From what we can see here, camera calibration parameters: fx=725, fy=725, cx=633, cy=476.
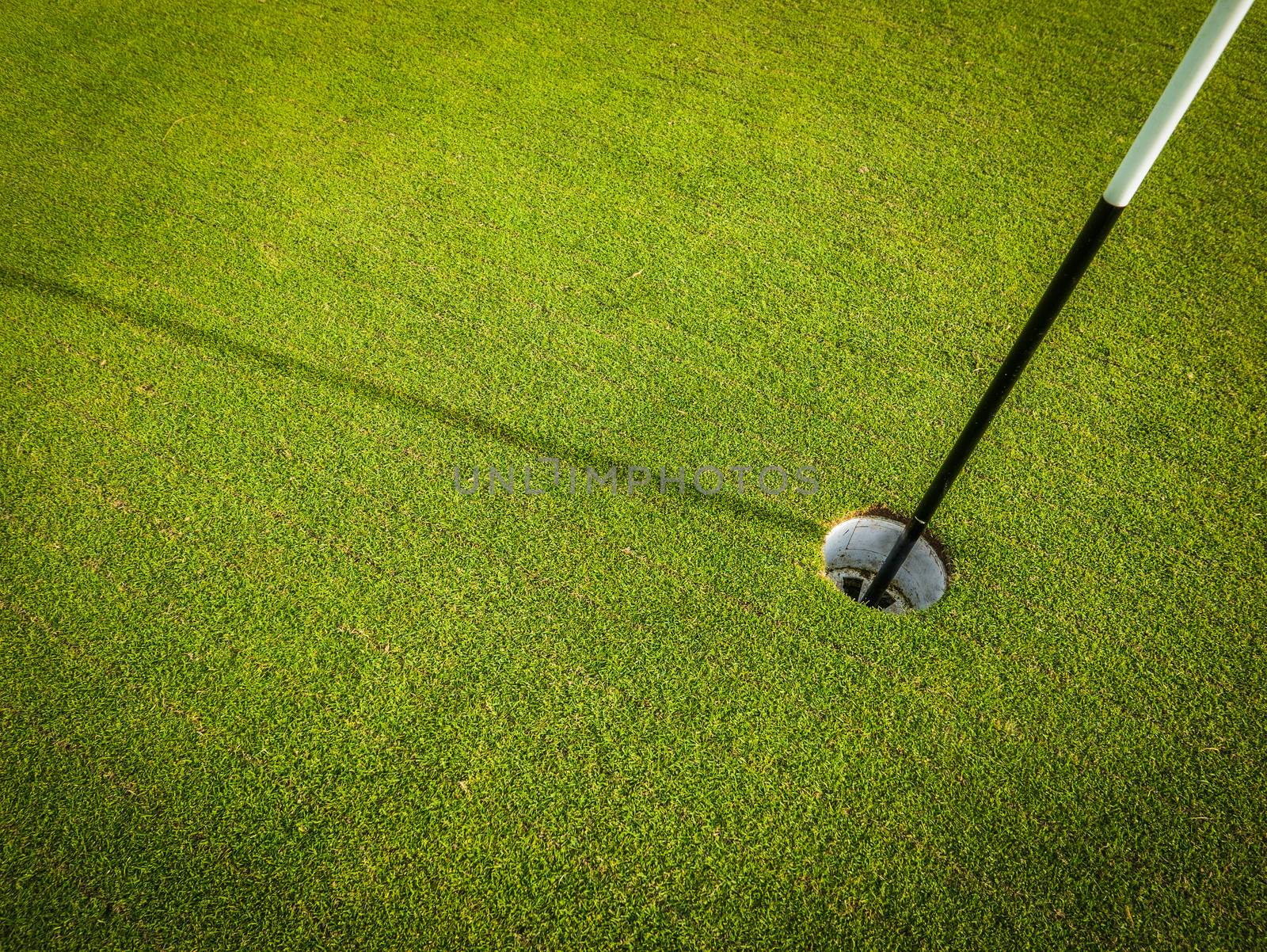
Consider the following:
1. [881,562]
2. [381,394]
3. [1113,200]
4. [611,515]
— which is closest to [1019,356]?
[1113,200]

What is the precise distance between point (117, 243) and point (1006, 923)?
3.65m

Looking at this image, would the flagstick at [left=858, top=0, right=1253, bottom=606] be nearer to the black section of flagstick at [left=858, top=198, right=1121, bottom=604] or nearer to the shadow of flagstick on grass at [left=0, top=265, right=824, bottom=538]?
the black section of flagstick at [left=858, top=198, right=1121, bottom=604]

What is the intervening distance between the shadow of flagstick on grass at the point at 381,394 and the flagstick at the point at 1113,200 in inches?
23.3

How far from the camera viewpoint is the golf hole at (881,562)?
83.5 inches

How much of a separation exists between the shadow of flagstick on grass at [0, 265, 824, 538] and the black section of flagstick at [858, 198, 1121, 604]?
0.44 metres

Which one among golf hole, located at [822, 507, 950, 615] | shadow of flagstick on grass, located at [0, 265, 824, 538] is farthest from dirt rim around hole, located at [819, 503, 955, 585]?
shadow of flagstick on grass, located at [0, 265, 824, 538]

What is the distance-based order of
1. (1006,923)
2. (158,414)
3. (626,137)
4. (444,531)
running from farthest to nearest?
(626,137) < (158,414) < (444,531) < (1006,923)

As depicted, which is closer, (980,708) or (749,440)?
(980,708)

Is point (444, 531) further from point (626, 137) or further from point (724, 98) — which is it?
point (724, 98)

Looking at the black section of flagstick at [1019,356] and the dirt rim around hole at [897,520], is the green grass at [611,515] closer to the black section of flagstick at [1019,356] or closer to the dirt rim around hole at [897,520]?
the dirt rim around hole at [897,520]

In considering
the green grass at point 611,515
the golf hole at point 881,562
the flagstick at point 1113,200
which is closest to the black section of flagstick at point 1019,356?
the flagstick at point 1113,200

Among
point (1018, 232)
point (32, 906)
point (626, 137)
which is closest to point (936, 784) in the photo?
point (32, 906)

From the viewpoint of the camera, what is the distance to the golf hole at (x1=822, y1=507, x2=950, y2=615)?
212cm

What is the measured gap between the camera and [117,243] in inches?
113
